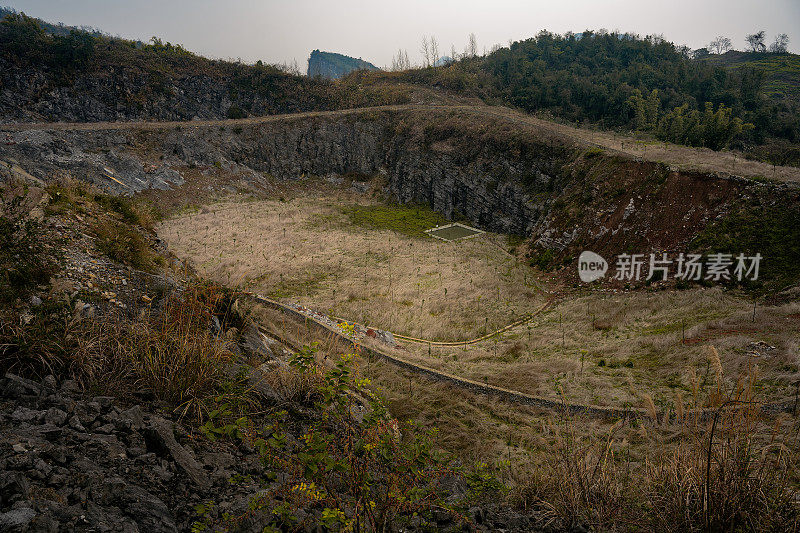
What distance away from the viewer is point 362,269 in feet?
75.5

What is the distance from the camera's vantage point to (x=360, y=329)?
15.0 meters

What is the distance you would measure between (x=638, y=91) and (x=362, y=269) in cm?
4393

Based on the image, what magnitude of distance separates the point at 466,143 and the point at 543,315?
22145 mm

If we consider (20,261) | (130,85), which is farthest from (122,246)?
(130,85)

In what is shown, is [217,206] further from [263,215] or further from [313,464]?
[313,464]

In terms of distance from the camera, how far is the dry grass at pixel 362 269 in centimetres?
1769

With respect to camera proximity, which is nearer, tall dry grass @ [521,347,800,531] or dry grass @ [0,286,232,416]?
tall dry grass @ [521,347,800,531]

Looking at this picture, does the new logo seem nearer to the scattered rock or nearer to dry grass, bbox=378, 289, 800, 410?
dry grass, bbox=378, 289, 800, 410

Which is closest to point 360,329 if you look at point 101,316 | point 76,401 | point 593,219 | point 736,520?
point 101,316

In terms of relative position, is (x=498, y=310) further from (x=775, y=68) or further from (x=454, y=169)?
(x=775, y=68)

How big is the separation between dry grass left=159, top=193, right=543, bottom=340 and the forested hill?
26330mm

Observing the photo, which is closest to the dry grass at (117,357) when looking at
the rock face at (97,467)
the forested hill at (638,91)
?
the rock face at (97,467)

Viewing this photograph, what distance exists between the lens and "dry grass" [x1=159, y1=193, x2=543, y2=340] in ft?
58.0

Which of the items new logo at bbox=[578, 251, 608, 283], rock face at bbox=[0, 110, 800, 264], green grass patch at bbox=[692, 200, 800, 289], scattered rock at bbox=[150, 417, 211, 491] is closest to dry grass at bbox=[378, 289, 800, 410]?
green grass patch at bbox=[692, 200, 800, 289]
